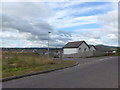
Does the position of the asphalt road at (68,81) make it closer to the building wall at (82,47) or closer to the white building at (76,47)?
the white building at (76,47)

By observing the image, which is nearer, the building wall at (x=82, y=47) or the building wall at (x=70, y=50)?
the building wall at (x=70, y=50)

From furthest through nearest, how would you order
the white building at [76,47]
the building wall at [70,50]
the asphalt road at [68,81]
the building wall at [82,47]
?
1. the building wall at [82,47]
2. the building wall at [70,50]
3. the white building at [76,47]
4. the asphalt road at [68,81]

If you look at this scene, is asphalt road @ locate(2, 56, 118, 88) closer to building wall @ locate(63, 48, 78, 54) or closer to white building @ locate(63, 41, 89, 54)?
white building @ locate(63, 41, 89, 54)

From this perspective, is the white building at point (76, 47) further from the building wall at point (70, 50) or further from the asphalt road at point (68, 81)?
the asphalt road at point (68, 81)

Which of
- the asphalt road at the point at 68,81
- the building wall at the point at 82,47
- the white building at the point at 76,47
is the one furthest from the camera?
the building wall at the point at 82,47

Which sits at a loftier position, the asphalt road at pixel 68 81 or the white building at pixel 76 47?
the white building at pixel 76 47

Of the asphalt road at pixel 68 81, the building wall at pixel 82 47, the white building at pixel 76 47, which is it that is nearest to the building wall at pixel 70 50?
the white building at pixel 76 47

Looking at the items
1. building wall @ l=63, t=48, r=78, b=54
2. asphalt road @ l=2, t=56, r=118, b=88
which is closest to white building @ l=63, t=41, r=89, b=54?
building wall @ l=63, t=48, r=78, b=54

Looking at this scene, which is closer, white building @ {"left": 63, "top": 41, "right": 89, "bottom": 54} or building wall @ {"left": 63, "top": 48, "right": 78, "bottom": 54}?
white building @ {"left": 63, "top": 41, "right": 89, "bottom": 54}

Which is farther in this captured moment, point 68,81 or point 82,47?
point 82,47

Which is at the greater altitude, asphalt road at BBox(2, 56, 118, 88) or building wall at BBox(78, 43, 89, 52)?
building wall at BBox(78, 43, 89, 52)

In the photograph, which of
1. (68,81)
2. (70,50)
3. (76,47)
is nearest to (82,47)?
(76,47)

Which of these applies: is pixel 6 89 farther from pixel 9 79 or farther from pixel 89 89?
pixel 89 89

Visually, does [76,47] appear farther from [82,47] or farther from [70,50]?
Result: [82,47]
